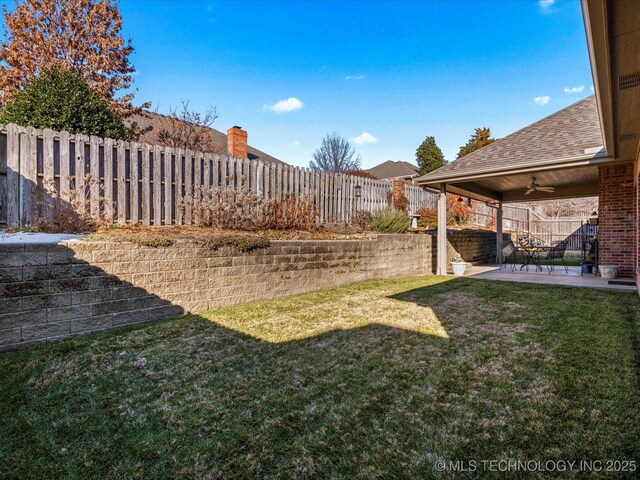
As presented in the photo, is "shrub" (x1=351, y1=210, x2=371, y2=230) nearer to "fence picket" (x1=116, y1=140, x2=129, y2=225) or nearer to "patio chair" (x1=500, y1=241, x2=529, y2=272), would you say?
"patio chair" (x1=500, y1=241, x2=529, y2=272)

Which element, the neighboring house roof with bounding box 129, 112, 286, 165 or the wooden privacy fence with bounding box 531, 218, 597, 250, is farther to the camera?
the wooden privacy fence with bounding box 531, 218, 597, 250

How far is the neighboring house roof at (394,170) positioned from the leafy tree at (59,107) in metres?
23.5

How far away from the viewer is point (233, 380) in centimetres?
287

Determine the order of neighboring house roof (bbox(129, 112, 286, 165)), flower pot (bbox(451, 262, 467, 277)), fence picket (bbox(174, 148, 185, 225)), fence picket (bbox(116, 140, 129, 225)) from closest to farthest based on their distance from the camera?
fence picket (bbox(116, 140, 129, 225))
fence picket (bbox(174, 148, 185, 225))
flower pot (bbox(451, 262, 467, 277))
neighboring house roof (bbox(129, 112, 286, 165))

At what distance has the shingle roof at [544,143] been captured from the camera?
7.35 m

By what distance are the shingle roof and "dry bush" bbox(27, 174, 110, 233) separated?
7539 mm

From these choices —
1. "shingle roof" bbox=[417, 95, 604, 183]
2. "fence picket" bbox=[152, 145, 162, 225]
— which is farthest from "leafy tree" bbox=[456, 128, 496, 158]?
"fence picket" bbox=[152, 145, 162, 225]

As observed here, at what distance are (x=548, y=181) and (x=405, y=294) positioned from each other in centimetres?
704

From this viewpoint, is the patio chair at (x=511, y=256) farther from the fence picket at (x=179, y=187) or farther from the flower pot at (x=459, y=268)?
the fence picket at (x=179, y=187)

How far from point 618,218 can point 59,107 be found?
38.7 feet

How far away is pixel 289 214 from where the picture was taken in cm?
761

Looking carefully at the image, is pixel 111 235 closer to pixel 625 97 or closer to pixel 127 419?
pixel 127 419

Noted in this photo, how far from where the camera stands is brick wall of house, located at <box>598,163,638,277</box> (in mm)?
7480

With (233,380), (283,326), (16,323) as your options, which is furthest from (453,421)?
(16,323)
